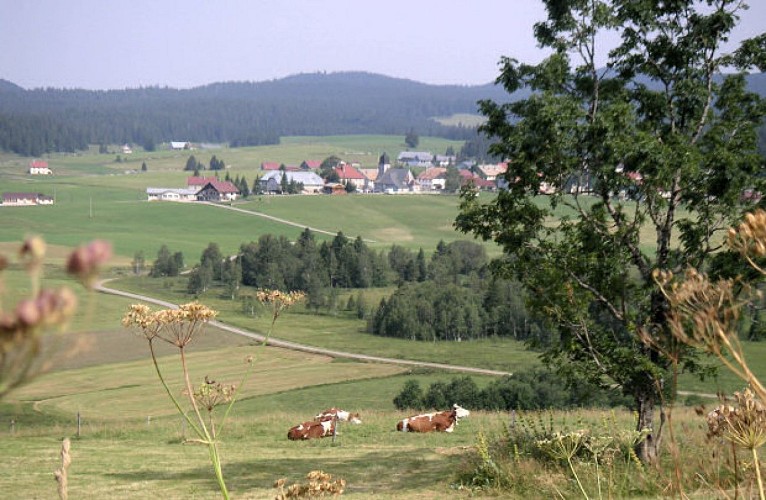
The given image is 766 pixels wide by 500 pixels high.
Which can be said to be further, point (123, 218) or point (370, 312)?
point (123, 218)

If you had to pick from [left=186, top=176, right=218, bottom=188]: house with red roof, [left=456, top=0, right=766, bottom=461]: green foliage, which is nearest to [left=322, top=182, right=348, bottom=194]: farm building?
[left=186, top=176, right=218, bottom=188]: house with red roof

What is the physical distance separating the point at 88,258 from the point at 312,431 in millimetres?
22029

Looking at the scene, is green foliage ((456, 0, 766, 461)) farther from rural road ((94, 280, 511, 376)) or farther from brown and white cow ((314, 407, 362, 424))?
rural road ((94, 280, 511, 376))

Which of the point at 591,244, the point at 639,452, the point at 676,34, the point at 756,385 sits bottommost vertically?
the point at 639,452

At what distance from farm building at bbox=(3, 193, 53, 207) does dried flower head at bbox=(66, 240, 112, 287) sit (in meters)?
160

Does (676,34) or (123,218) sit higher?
(676,34)

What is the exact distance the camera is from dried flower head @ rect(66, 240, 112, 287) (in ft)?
5.02

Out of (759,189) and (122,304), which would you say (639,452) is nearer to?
(759,189)

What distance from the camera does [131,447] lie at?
22.6 meters

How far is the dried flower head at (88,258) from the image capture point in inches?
60.3

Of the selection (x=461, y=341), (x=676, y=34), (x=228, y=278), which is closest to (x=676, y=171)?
(x=676, y=34)

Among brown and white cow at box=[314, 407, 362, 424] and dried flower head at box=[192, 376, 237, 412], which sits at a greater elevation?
dried flower head at box=[192, 376, 237, 412]

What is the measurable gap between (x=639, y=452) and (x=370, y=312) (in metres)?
73.7

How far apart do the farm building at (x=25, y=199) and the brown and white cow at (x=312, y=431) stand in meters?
140
